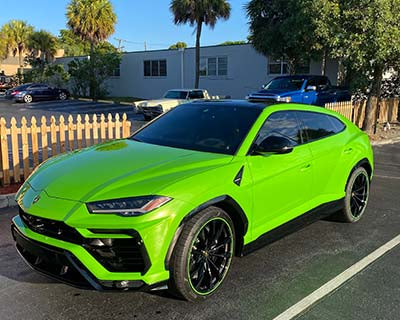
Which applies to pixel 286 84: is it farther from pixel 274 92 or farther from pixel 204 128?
pixel 204 128

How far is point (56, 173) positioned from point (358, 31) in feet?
37.0

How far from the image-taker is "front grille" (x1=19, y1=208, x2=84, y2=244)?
2.88 m

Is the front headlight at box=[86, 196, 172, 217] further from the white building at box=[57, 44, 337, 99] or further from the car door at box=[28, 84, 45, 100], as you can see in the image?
the car door at box=[28, 84, 45, 100]

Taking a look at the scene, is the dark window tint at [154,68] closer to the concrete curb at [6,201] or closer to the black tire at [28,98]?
the black tire at [28,98]

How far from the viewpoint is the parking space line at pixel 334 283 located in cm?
318

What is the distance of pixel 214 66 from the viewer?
1028 inches

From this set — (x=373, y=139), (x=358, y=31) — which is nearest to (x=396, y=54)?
(x=358, y=31)

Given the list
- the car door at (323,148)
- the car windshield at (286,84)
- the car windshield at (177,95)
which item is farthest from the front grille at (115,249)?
the car windshield at (177,95)

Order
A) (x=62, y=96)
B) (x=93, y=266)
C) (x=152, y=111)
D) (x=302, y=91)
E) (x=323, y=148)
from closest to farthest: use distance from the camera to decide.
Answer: (x=93, y=266) → (x=323, y=148) → (x=302, y=91) → (x=152, y=111) → (x=62, y=96)

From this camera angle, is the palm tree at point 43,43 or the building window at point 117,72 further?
the palm tree at point 43,43

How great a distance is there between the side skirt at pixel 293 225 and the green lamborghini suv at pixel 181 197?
1 cm

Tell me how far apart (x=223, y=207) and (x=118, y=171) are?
91cm

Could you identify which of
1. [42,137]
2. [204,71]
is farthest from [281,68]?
[42,137]

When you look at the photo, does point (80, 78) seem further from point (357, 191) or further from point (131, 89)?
point (357, 191)
